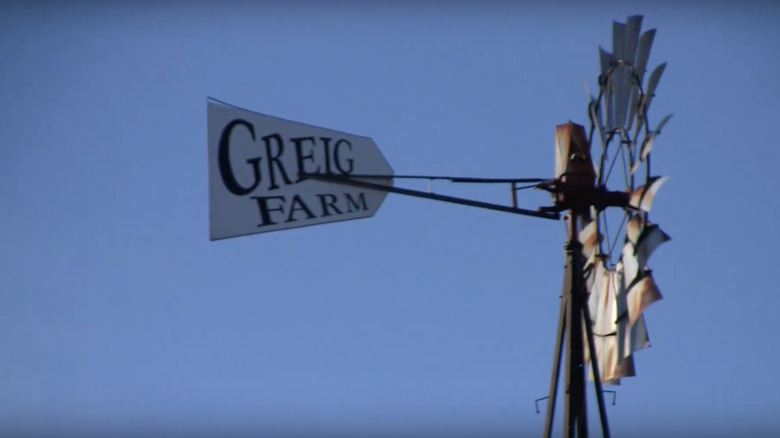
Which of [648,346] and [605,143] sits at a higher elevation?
[605,143]

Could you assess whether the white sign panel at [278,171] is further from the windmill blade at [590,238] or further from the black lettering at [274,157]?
the windmill blade at [590,238]

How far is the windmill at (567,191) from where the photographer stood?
32.5 feet

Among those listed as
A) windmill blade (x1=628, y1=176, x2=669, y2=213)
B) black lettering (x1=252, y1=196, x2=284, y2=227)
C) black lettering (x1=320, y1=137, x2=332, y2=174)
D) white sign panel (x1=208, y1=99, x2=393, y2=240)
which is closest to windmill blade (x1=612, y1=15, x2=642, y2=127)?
windmill blade (x1=628, y1=176, x2=669, y2=213)

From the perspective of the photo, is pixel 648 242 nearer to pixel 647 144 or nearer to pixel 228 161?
pixel 647 144

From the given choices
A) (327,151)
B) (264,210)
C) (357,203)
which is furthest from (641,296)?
(264,210)

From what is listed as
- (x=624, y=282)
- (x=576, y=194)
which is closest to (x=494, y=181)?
(x=576, y=194)

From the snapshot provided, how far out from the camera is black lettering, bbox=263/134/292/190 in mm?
10047

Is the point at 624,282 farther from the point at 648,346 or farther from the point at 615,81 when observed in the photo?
the point at 615,81

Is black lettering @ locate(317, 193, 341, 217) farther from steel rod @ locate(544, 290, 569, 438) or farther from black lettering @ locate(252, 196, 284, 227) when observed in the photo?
steel rod @ locate(544, 290, 569, 438)

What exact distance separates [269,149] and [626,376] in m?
3.07

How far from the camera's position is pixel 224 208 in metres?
9.79

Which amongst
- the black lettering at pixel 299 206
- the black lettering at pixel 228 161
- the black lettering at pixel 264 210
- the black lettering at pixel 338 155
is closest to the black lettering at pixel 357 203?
the black lettering at pixel 338 155

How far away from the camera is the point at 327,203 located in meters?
10.2

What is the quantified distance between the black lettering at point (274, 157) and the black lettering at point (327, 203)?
0.85 ft
